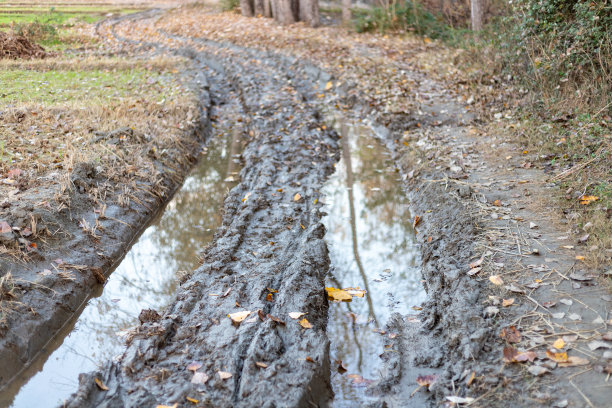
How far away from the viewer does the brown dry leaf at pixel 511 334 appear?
3770 mm

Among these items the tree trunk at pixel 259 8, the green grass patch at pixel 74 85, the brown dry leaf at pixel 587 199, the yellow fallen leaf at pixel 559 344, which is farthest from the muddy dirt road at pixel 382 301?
the tree trunk at pixel 259 8

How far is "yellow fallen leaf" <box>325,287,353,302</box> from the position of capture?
5059mm

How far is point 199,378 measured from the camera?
370 centimetres

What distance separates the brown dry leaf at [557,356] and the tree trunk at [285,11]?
15327 millimetres

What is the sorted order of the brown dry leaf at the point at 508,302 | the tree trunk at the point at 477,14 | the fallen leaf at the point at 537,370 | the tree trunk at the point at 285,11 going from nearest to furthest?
the fallen leaf at the point at 537,370, the brown dry leaf at the point at 508,302, the tree trunk at the point at 477,14, the tree trunk at the point at 285,11

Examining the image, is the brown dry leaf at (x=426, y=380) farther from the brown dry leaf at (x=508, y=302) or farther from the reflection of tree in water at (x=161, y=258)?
the reflection of tree in water at (x=161, y=258)

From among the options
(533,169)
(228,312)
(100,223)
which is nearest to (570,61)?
(533,169)

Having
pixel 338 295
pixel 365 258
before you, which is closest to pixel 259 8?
pixel 365 258

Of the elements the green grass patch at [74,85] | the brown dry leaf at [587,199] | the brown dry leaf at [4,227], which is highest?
the green grass patch at [74,85]

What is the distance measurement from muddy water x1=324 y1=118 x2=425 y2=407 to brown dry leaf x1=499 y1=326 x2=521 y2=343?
977 millimetres

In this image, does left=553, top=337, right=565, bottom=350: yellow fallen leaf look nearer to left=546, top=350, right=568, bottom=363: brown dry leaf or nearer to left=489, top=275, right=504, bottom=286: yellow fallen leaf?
left=546, top=350, right=568, bottom=363: brown dry leaf

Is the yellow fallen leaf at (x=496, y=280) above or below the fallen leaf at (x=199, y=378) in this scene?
above

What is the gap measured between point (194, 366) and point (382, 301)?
6.59 ft

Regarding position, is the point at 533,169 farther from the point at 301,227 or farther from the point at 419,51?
the point at 419,51
